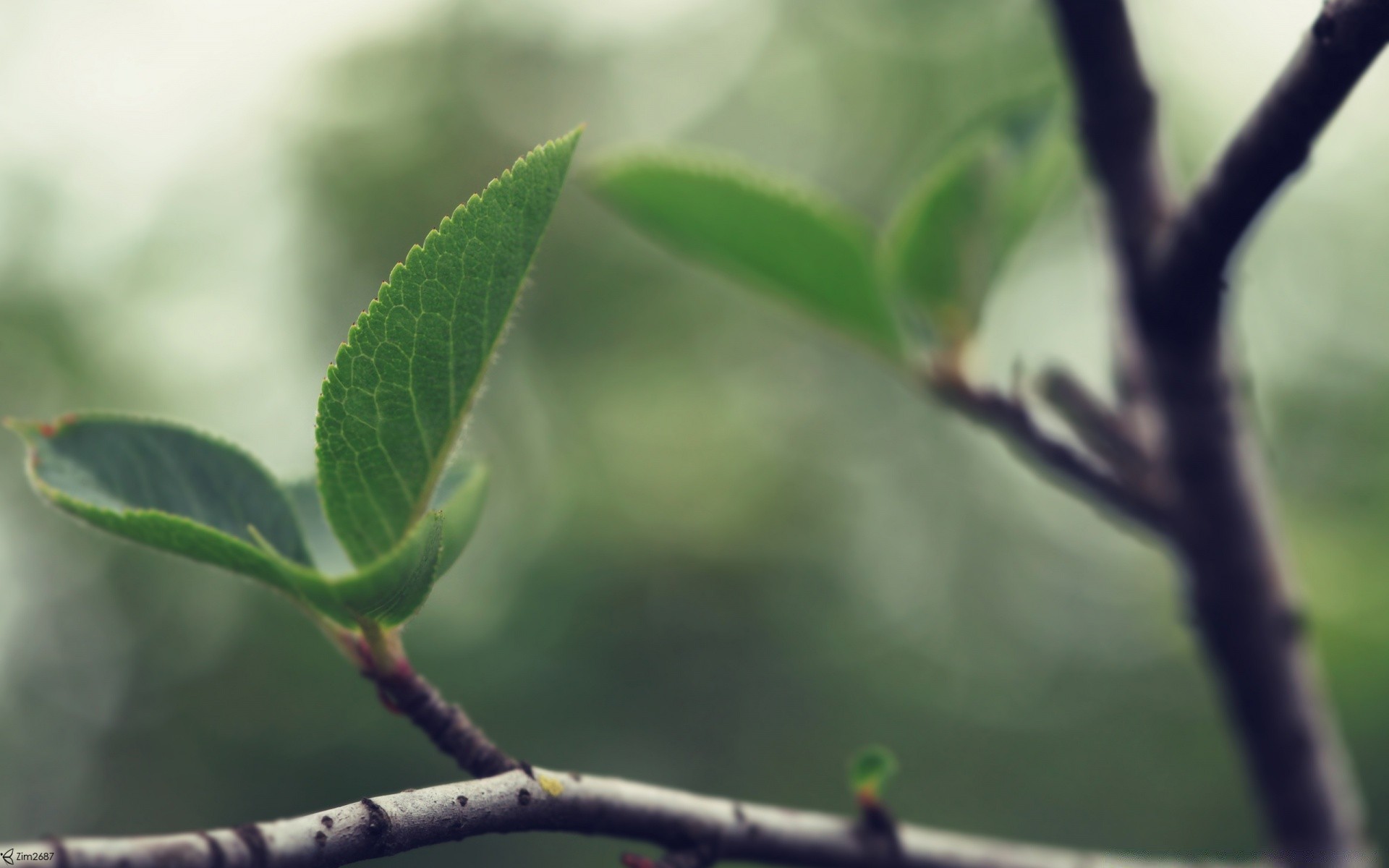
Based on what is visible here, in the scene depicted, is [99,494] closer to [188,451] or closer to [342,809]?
[188,451]

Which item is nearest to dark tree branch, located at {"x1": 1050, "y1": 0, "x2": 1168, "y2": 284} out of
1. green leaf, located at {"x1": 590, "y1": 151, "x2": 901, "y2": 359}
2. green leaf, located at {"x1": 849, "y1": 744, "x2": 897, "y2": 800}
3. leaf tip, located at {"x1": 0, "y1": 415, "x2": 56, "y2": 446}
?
green leaf, located at {"x1": 590, "y1": 151, "x2": 901, "y2": 359}

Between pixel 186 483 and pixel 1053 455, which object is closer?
pixel 186 483

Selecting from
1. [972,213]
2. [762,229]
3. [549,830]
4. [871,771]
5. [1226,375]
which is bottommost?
[871,771]

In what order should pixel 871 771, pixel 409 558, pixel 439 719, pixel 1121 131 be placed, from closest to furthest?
pixel 409 558 < pixel 439 719 < pixel 871 771 < pixel 1121 131

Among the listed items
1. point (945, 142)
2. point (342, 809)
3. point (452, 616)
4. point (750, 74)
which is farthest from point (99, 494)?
point (750, 74)

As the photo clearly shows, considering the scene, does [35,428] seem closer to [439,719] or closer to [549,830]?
[439,719]

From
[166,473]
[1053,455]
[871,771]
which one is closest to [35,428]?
[166,473]
